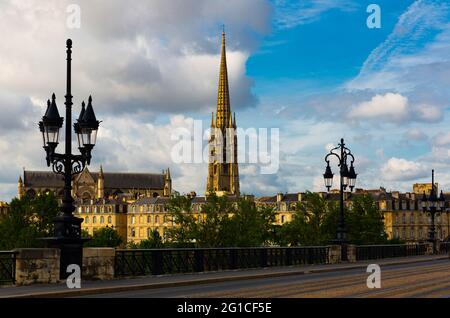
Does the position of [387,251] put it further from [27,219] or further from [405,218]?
[405,218]

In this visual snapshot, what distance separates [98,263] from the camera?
22875 millimetres

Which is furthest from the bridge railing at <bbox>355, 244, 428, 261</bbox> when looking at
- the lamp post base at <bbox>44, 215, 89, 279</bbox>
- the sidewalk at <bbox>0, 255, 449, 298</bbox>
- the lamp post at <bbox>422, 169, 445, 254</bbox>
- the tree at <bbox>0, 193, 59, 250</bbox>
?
Answer: the tree at <bbox>0, 193, 59, 250</bbox>

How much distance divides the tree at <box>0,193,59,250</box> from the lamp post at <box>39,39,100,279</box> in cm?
9344

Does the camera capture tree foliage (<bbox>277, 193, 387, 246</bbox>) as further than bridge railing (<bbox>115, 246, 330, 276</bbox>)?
Yes

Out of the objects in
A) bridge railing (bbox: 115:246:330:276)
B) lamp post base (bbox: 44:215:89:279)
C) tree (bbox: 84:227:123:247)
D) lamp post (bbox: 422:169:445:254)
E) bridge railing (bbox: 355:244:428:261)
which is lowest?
tree (bbox: 84:227:123:247)

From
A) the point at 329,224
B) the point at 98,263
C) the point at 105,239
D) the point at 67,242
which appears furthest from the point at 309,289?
the point at 105,239

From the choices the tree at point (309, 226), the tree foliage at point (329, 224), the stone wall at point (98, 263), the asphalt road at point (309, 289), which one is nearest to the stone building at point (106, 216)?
the tree foliage at point (329, 224)

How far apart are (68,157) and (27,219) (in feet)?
333

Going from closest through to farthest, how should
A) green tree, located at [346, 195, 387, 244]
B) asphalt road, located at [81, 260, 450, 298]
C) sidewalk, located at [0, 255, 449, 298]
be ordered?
sidewalk, located at [0, 255, 449, 298]
asphalt road, located at [81, 260, 450, 298]
green tree, located at [346, 195, 387, 244]

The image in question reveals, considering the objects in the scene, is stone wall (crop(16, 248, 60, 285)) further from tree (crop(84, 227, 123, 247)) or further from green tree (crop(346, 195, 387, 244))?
tree (crop(84, 227, 123, 247))

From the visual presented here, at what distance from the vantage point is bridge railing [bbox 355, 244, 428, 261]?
41750 millimetres
